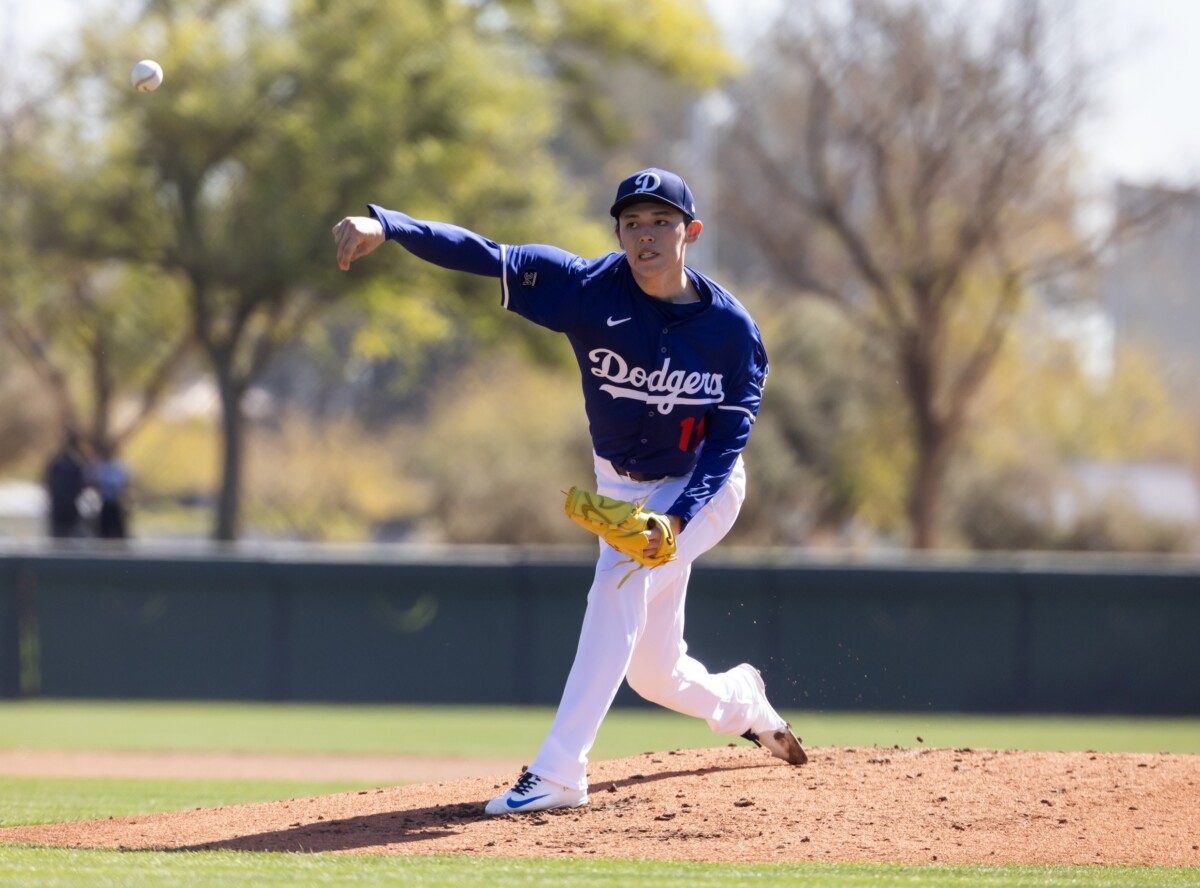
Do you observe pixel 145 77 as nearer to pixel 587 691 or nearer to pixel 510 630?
pixel 587 691

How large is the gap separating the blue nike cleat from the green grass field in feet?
1.80

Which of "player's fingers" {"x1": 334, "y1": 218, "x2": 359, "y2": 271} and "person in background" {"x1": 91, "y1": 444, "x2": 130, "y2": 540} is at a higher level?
"person in background" {"x1": 91, "y1": 444, "x2": 130, "y2": 540}

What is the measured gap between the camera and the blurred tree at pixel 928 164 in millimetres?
22078

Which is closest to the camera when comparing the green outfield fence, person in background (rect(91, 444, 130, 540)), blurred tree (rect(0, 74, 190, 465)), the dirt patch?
the dirt patch

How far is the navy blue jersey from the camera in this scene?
532cm

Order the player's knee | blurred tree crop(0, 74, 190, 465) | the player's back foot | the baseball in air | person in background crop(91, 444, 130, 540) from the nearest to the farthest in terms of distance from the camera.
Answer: the player's knee
the player's back foot
the baseball in air
person in background crop(91, 444, 130, 540)
blurred tree crop(0, 74, 190, 465)

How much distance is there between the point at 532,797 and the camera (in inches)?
211

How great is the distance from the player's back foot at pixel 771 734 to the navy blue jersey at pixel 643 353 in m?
1.03

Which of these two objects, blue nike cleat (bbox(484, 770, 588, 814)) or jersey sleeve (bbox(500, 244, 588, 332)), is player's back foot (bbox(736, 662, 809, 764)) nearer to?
blue nike cleat (bbox(484, 770, 588, 814))

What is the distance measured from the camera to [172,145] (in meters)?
19.1

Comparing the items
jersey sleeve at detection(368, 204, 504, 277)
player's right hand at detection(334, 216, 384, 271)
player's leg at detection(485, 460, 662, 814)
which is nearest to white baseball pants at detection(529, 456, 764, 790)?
player's leg at detection(485, 460, 662, 814)

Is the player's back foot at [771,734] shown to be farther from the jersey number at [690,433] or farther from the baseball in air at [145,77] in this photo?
the baseball in air at [145,77]

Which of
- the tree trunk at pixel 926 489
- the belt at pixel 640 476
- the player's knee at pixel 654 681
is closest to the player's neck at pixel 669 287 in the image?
the belt at pixel 640 476

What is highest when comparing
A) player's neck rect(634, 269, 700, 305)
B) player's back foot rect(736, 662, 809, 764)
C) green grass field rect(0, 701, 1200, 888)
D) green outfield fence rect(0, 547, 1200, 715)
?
player's neck rect(634, 269, 700, 305)
